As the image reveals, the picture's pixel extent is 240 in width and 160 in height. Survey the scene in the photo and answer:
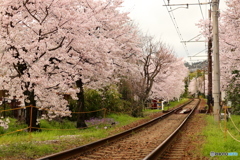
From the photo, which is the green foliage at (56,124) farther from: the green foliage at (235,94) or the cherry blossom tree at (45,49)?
the green foliage at (235,94)

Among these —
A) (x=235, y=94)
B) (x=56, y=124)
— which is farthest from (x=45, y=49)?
(x=235, y=94)

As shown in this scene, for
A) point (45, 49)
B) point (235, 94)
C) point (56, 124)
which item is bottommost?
point (56, 124)

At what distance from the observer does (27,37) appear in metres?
14.7

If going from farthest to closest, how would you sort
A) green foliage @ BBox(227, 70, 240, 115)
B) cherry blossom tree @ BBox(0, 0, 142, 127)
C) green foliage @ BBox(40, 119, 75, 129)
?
green foliage @ BBox(227, 70, 240, 115) → green foliage @ BBox(40, 119, 75, 129) → cherry blossom tree @ BBox(0, 0, 142, 127)

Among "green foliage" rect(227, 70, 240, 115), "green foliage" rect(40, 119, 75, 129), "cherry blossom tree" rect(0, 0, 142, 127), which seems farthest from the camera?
"green foliage" rect(227, 70, 240, 115)

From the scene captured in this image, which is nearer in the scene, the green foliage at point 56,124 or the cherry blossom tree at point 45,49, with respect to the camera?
the cherry blossom tree at point 45,49

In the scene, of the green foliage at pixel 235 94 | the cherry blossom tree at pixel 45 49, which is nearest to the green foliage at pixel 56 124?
the cherry blossom tree at pixel 45 49

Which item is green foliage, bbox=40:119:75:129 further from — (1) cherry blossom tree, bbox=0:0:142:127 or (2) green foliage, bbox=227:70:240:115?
(2) green foliage, bbox=227:70:240:115

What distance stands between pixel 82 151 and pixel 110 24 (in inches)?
471

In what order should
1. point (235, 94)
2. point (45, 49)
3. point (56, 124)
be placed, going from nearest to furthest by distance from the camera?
point (45, 49)
point (56, 124)
point (235, 94)

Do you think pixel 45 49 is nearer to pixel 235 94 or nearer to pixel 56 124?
pixel 56 124

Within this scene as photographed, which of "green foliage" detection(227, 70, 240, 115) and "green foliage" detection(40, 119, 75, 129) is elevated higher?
"green foliage" detection(227, 70, 240, 115)

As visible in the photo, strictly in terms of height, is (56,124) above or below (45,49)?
below

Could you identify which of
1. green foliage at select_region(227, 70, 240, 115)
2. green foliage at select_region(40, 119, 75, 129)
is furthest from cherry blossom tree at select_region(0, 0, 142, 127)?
green foliage at select_region(227, 70, 240, 115)
